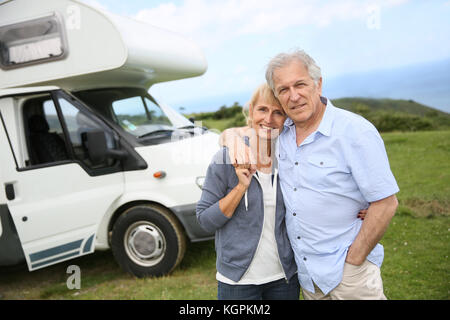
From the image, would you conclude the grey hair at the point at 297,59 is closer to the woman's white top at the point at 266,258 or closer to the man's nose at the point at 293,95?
the man's nose at the point at 293,95

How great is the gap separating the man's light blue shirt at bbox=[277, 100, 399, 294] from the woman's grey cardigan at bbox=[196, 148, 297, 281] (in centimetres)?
6

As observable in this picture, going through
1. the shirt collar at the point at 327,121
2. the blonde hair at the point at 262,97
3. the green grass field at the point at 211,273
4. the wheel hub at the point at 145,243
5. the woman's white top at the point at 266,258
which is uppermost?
the blonde hair at the point at 262,97

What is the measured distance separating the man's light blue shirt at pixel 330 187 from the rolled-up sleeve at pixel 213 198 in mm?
336

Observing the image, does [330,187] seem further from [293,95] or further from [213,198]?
[213,198]

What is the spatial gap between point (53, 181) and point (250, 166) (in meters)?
3.25

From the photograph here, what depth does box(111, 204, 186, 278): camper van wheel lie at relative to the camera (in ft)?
15.5

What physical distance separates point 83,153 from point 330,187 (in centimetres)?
348

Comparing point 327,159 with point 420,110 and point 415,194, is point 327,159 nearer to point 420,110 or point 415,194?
point 415,194

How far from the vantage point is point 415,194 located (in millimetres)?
7285

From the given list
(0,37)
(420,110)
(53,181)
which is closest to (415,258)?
(53,181)

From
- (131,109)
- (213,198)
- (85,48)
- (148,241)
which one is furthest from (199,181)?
(213,198)

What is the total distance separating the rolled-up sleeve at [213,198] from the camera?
87.8 inches

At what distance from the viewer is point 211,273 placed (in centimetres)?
493

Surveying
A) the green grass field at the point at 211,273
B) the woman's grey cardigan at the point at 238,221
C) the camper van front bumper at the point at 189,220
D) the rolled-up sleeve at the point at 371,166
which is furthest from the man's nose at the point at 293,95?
the green grass field at the point at 211,273
